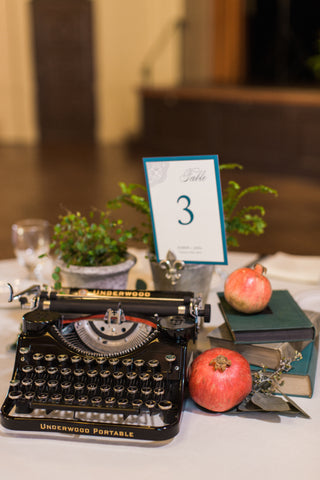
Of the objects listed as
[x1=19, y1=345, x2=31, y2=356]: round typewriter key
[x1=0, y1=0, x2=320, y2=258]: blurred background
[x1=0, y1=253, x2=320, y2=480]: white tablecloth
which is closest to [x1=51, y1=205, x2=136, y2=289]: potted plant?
[x1=19, y1=345, x2=31, y2=356]: round typewriter key

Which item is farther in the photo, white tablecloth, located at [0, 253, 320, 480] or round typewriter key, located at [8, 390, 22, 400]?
round typewriter key, located at [8, 390, 22, 400]

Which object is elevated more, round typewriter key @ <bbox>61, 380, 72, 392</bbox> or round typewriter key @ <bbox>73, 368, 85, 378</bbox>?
round typewriter key @ <bbox>73, 368, 85, 378</bbox>

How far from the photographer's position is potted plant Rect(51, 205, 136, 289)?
3.99 feet

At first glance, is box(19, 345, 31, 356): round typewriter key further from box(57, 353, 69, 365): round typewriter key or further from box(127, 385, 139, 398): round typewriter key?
box(127, 385, 139, 398): round typewriter key

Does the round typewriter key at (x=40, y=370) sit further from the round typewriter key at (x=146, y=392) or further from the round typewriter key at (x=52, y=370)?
the round typewriter key at (x=146, y=392)

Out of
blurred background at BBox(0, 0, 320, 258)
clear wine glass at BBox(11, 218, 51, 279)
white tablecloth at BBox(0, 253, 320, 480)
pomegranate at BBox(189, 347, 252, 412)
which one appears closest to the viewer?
white tablecloth at BBox(0, 253, 320, 480)

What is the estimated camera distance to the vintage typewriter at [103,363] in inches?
34.9

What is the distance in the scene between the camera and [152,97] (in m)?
7.26

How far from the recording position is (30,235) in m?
1.63

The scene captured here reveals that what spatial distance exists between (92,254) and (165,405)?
0.45 m

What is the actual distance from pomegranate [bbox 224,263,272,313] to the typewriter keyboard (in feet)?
0.51

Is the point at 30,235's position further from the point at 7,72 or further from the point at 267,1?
the point at 7,72

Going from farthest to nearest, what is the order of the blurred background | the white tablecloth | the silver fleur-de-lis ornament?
the blurred background < the silver fleur-de-lis ornament < the white tablecloth

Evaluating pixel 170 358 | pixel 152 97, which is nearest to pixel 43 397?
pixel 170 358
